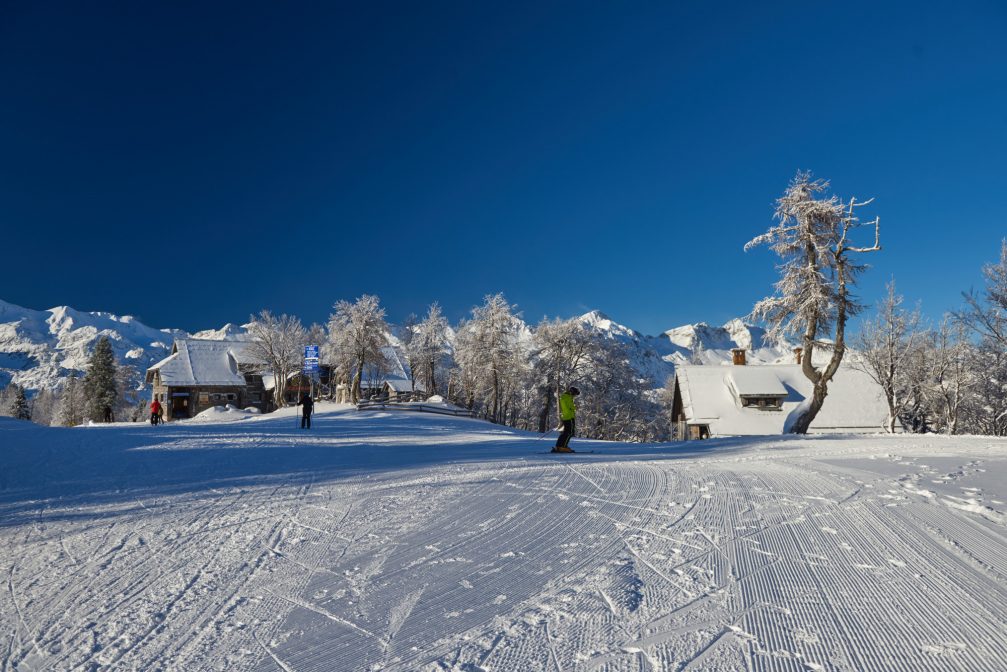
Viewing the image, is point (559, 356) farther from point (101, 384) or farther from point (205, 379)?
point (101, 384)

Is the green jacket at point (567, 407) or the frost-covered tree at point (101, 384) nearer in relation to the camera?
the green jacket at point (567, 407)

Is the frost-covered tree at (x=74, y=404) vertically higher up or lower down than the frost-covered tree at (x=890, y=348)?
A: lower down

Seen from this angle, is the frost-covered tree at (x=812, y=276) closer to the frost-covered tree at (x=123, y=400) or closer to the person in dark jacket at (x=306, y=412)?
the person in dark jacket at (x=306, y=412)

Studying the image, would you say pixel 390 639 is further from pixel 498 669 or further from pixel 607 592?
pixel 607 592

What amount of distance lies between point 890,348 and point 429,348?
1675 inches

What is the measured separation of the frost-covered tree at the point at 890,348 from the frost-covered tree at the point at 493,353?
26147 millimetres

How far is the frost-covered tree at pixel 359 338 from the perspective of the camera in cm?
4859

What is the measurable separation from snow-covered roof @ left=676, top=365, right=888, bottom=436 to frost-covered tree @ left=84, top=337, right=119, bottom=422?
56.8 metres

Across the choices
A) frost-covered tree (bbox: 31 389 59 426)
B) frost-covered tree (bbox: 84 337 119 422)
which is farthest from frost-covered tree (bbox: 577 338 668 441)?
frost-covered tree (bbox: 31 389 59 426)

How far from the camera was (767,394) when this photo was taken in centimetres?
3597

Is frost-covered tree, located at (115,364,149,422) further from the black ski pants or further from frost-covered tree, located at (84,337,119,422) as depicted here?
the black ski pants

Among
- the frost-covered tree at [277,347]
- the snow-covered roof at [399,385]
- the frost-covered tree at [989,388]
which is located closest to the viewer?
the frost-covered tree at [989,388]

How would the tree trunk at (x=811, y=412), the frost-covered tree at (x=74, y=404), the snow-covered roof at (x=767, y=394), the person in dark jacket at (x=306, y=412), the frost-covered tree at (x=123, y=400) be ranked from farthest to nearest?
the frost-covered tree at (x=74, y=404)
the frost-covered tree at (x=123, y=400)
the snow-covered roof at (x=767, y=394)
the person in dark jacket at (x=306, y=412)
the tree trunk at (x=811, y=412)

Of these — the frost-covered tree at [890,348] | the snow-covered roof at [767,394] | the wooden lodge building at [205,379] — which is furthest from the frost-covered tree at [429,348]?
the frost-covered tree at [890,348]
